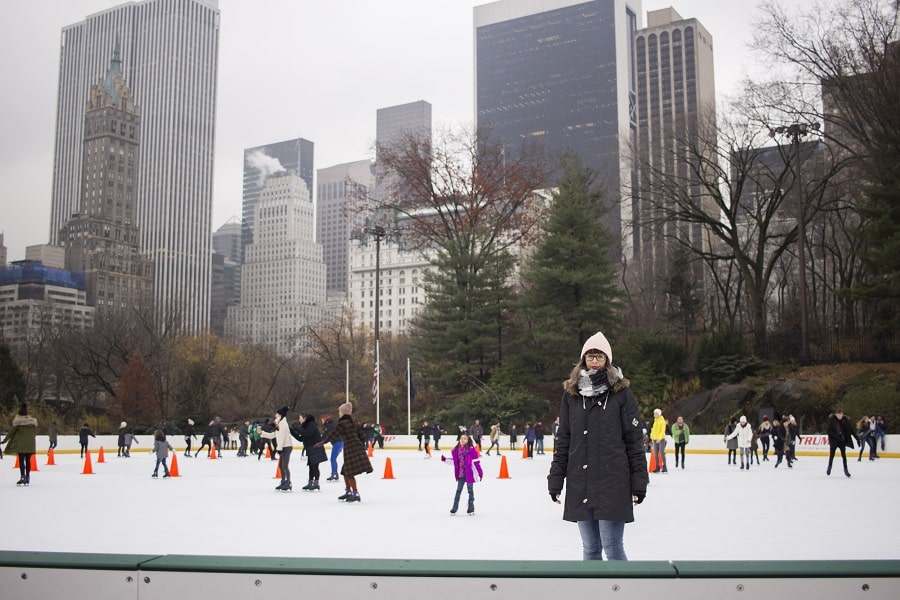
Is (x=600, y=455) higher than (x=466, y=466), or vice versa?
(x=600, y=455)

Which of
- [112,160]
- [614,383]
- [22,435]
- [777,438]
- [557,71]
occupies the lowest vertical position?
[777,438]

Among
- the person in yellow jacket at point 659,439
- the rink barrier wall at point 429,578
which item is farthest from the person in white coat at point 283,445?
the rink barrier wall at point 429,578

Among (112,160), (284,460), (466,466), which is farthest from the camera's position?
(112,160)

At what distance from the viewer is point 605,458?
4945 mm

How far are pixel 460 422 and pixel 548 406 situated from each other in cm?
470

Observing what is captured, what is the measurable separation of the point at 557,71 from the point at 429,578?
624 ft

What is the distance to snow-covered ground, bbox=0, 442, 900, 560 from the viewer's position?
29.5ft

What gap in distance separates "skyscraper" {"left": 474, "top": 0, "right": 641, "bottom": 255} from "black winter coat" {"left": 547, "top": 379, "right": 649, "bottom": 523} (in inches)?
6651

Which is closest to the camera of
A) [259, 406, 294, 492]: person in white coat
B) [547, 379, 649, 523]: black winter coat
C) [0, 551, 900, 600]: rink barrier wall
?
[0, 551, 900, 600]: rink barrier wall

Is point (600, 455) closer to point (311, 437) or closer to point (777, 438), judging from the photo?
point (311, 437)

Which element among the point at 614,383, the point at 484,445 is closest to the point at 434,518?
the point at 614,383

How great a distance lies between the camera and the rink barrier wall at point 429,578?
11.7 feet

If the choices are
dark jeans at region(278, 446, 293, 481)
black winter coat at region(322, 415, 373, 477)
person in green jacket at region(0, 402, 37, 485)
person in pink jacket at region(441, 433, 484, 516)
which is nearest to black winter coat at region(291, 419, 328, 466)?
dark jeans at region(278, 446, 293, 481)

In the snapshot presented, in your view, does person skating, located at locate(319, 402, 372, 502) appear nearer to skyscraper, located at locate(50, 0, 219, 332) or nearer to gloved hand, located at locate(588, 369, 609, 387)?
gloved hand, located at locate(588, 369, 609, 387)
